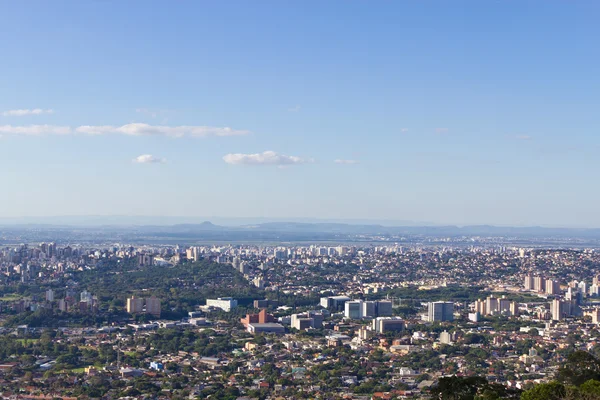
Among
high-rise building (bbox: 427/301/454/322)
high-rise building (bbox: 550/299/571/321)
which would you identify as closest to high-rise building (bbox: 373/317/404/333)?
high-rise building (bbox: 427/301/454/322)

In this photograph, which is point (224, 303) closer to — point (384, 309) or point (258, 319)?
point (258, 319)

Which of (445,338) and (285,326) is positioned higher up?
(445,338)

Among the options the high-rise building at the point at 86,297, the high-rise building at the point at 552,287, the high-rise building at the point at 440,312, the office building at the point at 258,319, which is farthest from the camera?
the high-rise building at the point at 552,287

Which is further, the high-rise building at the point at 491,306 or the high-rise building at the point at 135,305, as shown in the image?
the high-rise building at the point at 491,306

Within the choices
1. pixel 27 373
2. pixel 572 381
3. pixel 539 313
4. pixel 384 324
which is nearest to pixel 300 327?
pixel 384 324

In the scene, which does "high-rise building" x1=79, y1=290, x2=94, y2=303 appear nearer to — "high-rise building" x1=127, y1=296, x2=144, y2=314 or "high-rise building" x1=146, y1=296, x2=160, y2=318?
"high-rise building" x1=127, y1=296, x2=144, y2=314

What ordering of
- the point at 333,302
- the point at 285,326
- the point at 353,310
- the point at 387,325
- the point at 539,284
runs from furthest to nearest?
the point at 539,284, the point at 333,302, the point at 353,310, the point at 285,326, the point at 387,325

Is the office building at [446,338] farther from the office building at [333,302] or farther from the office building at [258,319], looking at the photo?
the office building at [333,302]

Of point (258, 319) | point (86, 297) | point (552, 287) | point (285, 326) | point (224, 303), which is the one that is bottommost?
point (285, 326)

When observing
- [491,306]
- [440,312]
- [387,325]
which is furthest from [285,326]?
[491,306]

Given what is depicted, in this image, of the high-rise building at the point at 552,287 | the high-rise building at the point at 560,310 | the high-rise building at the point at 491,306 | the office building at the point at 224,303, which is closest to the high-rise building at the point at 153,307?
the office building at the point at 224,303

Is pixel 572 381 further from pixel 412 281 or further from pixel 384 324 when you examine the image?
pixel 412 281
